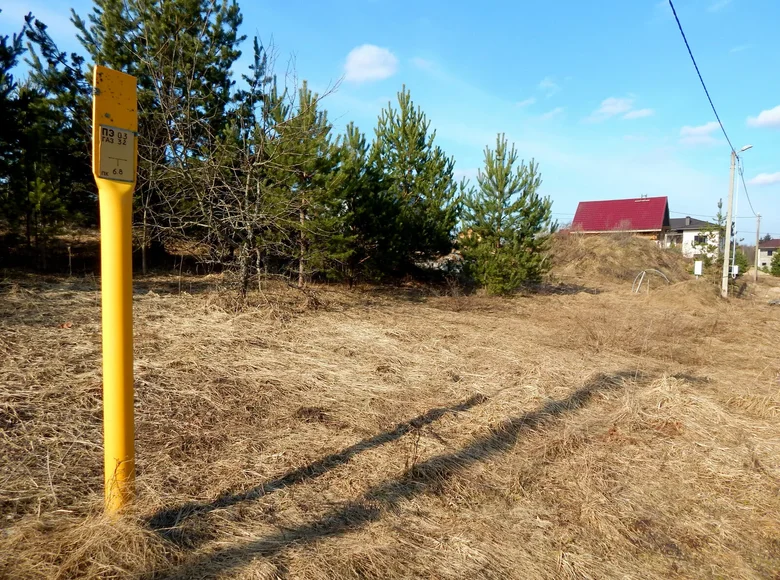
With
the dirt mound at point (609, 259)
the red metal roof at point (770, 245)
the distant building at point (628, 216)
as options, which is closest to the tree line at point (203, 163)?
the dirt mound at point (609, 259)

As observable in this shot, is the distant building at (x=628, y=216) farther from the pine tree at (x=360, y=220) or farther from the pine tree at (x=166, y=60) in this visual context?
the pine tree at (x=166, y=60)

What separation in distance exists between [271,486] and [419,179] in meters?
11.6

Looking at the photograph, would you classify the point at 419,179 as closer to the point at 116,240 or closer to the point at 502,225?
the point at 502,225

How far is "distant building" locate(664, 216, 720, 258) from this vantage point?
2738 centimetres

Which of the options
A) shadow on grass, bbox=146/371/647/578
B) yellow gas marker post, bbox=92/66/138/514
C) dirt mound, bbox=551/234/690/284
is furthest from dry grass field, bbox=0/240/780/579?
dirt mound, bbox=551/234/690/284

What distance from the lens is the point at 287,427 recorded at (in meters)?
4.25

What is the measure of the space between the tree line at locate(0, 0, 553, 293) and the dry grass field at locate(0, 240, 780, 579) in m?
2.43

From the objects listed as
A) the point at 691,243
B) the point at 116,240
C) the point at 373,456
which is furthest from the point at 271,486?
the point at 691,243

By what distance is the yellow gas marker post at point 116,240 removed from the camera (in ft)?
7.86

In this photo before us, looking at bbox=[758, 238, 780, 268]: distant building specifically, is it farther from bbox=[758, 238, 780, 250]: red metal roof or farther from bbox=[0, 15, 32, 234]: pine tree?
bbox=[0, 15, 32, 234]: pine tree

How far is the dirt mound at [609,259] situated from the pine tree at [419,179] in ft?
45.0

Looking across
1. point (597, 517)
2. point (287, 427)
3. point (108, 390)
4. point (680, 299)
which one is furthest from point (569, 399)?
point (680, 299)

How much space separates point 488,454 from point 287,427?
5.36 feet

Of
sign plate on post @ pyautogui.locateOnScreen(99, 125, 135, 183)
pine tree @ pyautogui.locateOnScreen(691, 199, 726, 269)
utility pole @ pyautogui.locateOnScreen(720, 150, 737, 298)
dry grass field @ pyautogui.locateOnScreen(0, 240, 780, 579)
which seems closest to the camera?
sign plate on post @ pyautogui.locateOnScreen(99, 125, 135, 183)
